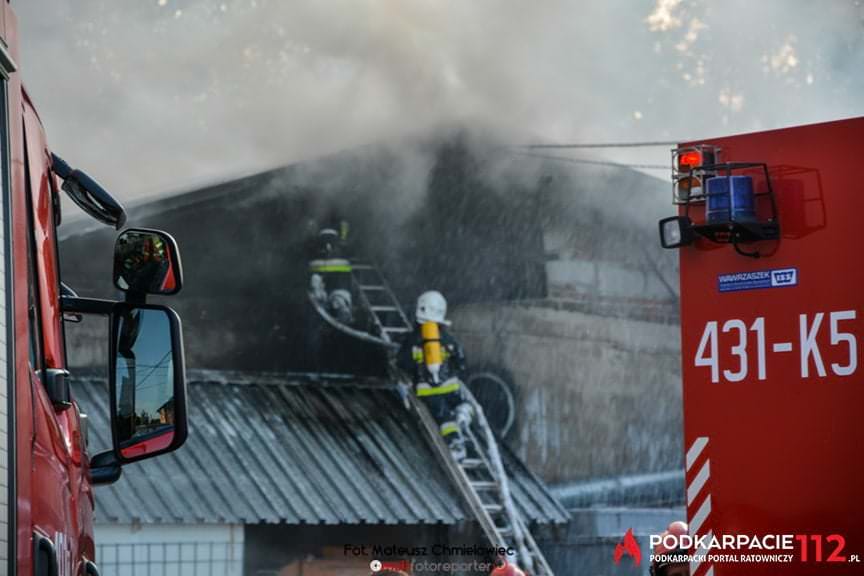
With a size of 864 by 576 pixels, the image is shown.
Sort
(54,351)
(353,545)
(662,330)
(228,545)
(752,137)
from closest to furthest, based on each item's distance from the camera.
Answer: (54,351), (752,137), (228,545), (353,545), (662,330)

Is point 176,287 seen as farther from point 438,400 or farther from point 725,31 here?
point 725,31

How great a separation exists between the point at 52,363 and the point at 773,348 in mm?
2254

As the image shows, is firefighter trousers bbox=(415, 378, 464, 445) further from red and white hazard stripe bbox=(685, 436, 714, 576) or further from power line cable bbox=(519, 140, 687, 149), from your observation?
red and white hazard stripe bbox=(685, 436, 714, 576)

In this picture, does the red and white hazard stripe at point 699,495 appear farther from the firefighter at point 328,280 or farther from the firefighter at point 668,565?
the firefighter at point 328,280

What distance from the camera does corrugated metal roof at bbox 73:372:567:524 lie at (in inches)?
492

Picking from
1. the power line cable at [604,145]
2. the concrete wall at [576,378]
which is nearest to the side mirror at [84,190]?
the concrete wall at [576,378]

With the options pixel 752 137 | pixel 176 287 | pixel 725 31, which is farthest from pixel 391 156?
pixel 176 287

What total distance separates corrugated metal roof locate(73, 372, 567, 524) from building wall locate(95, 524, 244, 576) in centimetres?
12

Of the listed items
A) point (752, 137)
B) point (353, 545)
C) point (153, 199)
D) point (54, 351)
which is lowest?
point (353, 545)

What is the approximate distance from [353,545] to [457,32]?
16.5 ft

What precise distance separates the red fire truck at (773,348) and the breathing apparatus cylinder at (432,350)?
9.24m

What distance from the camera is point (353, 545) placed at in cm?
1341

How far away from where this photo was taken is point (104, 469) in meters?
3.92

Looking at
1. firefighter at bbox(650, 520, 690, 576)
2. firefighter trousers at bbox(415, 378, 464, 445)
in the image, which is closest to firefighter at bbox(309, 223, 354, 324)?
firefighter trousers at bbox(415, 378, 464, 445)
